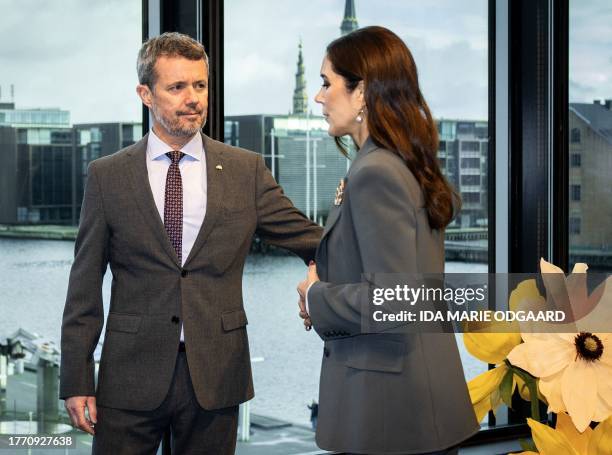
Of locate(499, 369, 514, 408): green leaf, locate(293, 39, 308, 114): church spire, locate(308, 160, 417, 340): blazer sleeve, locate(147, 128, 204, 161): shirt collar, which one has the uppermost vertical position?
locate(293, 39, 308, 114): church spire

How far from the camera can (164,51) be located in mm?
1996

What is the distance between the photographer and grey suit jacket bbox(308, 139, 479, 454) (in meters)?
1.54

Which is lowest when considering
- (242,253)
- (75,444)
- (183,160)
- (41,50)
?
(75,444)

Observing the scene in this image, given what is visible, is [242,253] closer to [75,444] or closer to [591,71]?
[75,444]

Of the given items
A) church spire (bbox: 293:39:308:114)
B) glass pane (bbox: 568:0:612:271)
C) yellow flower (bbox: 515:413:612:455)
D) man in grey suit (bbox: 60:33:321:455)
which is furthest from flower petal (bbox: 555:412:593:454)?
glass pane (bbox: 568:0:612:271)

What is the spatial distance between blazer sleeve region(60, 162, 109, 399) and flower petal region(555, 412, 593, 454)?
4.17ft

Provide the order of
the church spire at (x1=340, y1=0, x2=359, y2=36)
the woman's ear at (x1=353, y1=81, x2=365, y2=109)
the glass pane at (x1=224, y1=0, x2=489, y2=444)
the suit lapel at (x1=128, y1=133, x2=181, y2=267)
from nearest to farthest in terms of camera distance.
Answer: the woman's ear at (x1=353, y1=81, x2=365, y2=109), the suit lapel at (x1=128, y1=133, x2=181, y2=267), the glass pane at (x1=224, y1=0, x2=489, y2=444), the church spire at (x1=340, y1=0, x2=359, y2=36)

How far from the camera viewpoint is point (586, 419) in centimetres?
83

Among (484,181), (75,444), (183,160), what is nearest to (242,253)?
(183,160)

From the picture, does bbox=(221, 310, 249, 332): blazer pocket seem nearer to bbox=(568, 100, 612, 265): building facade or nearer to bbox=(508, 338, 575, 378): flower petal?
bbox=(508, 338, 575, 378): flower petal

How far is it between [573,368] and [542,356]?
3 cm

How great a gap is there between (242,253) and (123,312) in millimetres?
297

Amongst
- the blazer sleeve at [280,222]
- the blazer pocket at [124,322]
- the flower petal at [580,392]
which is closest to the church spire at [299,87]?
the blazer sleeve at [280,222]

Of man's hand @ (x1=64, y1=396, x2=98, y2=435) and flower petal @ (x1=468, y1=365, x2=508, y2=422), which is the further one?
man's hand @ (x1=64, y1=396, x2=98, y2=435)
